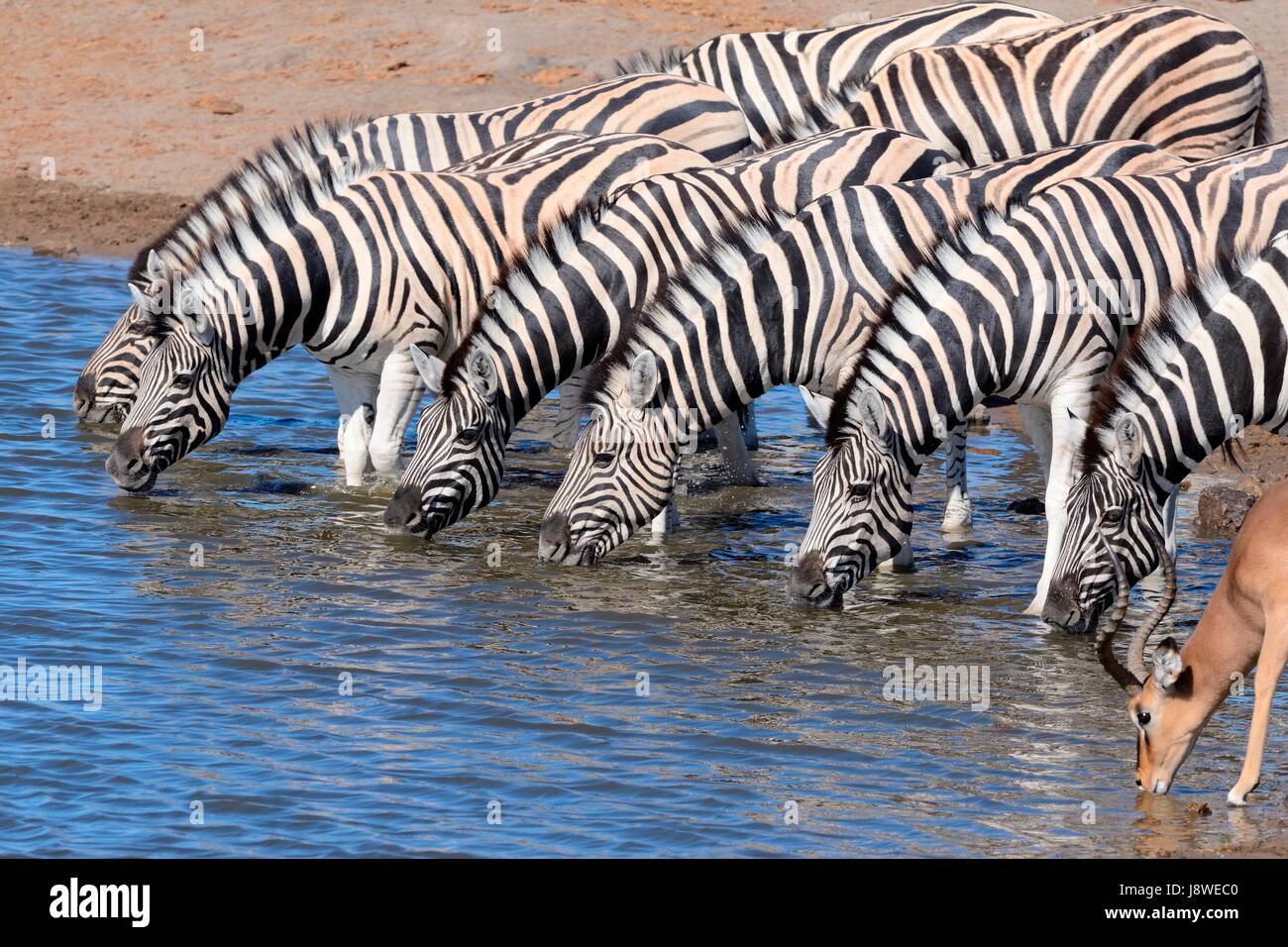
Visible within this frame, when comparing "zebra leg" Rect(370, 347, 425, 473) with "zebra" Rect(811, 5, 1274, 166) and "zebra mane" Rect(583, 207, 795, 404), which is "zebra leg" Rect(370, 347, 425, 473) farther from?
"zebra" Rect(811, 5, 1274, 166)

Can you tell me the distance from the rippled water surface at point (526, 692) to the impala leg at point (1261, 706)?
12 cm

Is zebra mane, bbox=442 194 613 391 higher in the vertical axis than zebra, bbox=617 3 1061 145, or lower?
lower

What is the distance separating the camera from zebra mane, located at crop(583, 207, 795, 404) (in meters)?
11.5

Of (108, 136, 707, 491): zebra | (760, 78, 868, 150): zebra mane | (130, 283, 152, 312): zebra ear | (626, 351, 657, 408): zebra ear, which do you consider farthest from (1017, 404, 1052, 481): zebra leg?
(130, 283, 152, 312): zebra ear

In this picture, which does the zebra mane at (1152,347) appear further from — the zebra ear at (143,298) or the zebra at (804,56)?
the zebra at (804,56)

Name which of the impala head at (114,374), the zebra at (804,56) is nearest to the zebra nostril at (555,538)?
the impala head at (114,374)

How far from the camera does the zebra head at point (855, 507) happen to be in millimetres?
10602

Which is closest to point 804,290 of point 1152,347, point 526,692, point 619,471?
point 619,471

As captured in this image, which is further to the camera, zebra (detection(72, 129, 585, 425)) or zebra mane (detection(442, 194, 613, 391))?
zebra (detection(72, 129, 585, 425))

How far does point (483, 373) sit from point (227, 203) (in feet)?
8.30

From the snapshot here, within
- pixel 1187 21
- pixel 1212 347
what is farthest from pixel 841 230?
pixel 1187 21

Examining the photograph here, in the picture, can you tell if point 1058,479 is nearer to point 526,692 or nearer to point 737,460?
point 526,692

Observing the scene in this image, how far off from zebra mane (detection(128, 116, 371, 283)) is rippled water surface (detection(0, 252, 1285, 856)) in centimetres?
155

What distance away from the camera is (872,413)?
10625 millimetres
